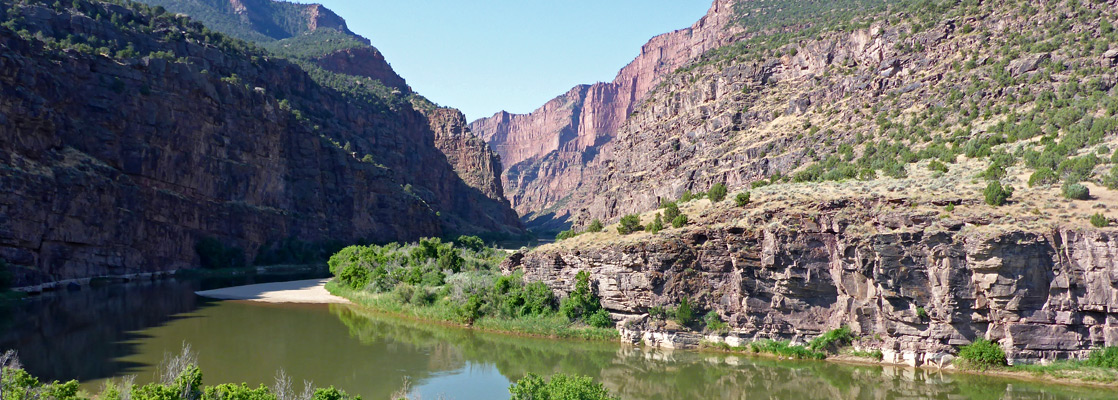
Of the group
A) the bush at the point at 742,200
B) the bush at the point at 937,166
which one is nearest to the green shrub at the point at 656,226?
the bush at the point at 742,200

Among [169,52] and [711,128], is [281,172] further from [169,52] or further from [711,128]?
[711,128]

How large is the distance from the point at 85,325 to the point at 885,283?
42.8 m

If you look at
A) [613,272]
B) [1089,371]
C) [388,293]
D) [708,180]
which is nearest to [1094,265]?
[1089,371]

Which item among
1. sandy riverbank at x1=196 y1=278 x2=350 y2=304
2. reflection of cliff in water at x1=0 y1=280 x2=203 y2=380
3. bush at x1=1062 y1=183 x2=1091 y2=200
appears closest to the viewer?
reflection of cliff in water at x1=0 y1=280 x2=203 y2=380

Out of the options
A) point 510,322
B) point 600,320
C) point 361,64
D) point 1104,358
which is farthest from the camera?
point 361,64

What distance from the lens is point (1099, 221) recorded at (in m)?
28.4

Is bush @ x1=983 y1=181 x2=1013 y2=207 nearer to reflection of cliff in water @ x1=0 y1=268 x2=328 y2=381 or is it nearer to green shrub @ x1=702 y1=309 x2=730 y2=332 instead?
green shrub @ x1=702 y1=309 x2=730 y2=332

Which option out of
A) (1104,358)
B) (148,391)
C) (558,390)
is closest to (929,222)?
(1104,358)

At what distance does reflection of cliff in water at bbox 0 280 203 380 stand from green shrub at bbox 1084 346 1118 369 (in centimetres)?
3852

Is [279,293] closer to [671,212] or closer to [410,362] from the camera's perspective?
[410,362]

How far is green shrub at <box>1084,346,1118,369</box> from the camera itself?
26.6 m

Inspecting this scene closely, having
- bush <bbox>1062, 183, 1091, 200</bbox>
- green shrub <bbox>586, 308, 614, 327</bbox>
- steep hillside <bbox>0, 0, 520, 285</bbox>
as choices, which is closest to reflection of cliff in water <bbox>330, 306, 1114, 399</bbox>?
green shrub <bbox>586, 308, 614, 327</bbox>

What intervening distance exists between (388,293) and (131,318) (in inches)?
640

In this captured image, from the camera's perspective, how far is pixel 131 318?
42.2m
